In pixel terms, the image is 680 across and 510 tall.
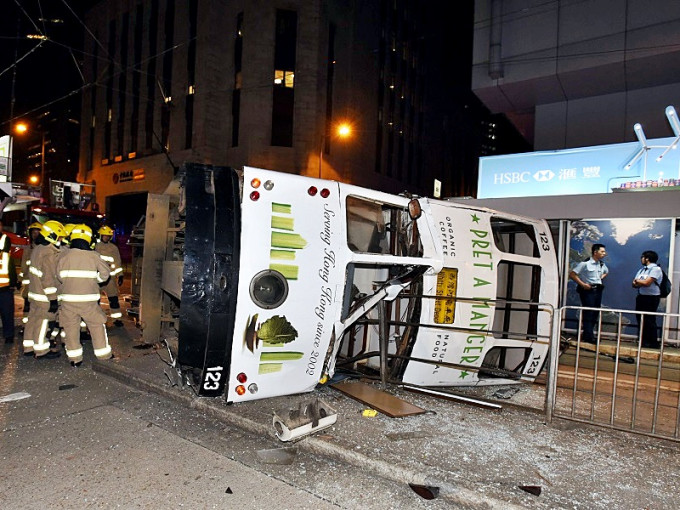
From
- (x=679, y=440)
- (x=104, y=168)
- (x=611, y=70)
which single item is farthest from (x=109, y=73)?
(x=679, y=440)

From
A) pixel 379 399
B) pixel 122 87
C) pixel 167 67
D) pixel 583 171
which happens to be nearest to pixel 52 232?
pixel 379 399

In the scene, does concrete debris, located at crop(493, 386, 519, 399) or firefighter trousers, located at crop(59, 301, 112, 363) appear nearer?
concrete debris, located at crop(493, 386, 519, 399)

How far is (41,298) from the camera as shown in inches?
253

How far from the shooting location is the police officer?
847 centimetres

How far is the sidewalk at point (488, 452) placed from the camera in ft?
9.93

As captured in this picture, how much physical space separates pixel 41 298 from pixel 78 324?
0.95 m

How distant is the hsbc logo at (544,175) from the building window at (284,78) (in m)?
19.4

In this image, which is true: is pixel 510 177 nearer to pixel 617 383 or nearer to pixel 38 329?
pixel 617 383

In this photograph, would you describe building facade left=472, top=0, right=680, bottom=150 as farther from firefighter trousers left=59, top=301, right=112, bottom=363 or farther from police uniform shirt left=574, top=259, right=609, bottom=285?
firefighter trousers left=59, top=301, right=112, bottom=363

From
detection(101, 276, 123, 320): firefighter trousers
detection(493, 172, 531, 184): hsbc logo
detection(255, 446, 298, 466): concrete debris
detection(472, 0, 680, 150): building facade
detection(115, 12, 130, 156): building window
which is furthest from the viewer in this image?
detection(115, 12, 130, 156): building window

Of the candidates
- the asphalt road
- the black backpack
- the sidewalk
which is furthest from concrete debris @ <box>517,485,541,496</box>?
the black backpack

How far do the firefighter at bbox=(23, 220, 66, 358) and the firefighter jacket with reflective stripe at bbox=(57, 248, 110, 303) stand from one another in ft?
2.41

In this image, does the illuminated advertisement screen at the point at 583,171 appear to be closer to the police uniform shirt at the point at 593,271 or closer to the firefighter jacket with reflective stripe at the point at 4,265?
the police uniform shirt at the point at 593,271

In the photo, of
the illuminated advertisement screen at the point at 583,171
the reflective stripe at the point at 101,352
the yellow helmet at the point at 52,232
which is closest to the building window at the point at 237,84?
the illuminated advertisement screen at the point at 583,171
